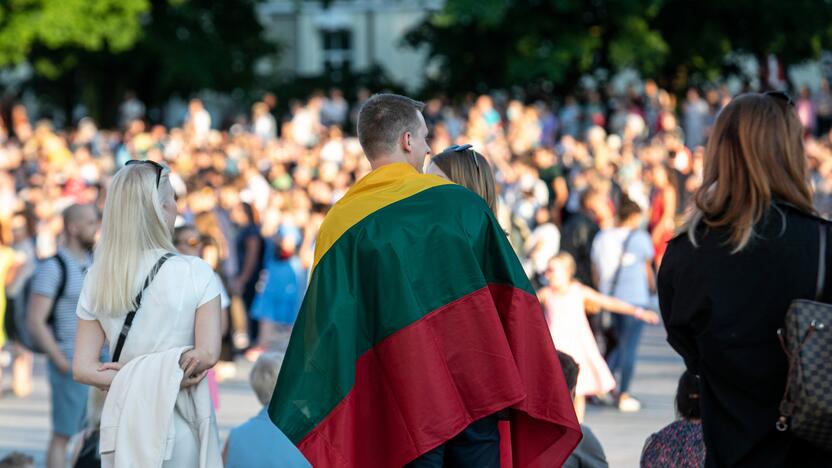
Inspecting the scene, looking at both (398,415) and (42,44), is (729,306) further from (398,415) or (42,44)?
(42,44)

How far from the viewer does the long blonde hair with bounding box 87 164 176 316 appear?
5039 mm

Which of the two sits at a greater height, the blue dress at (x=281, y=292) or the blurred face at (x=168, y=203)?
the blurred face at (x=168, y=203)

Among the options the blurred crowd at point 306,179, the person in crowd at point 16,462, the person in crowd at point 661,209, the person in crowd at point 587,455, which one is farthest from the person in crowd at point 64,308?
the person in crowd at point 661,209

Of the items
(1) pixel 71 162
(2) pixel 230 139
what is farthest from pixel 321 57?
(1) pixel 71 162

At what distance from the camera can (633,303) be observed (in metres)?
11.8

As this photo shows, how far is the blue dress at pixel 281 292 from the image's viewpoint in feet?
49.8

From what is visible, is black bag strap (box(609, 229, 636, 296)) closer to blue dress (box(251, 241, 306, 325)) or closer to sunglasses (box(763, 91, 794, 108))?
blue dress (box(251, 241, 306, 325))

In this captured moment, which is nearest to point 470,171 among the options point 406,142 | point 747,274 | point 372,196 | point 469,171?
point 469,171

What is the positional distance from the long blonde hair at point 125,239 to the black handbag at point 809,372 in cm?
233

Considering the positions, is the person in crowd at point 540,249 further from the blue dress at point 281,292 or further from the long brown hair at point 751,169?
the long brown hair at point 751,169

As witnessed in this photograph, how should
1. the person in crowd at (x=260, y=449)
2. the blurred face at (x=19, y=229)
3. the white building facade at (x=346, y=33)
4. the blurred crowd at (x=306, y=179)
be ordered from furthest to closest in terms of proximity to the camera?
the white building facade at (x=346, y=33) → the blurred crowd at (x=306, y=179) → the blurred face at (x=19, y=229) → the person in crowd at (x=260, y=449)

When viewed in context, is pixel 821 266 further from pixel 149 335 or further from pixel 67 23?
pixel 67 23

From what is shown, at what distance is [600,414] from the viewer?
36.7 ft

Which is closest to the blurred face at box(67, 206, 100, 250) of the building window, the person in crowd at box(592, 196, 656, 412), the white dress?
the white dress
